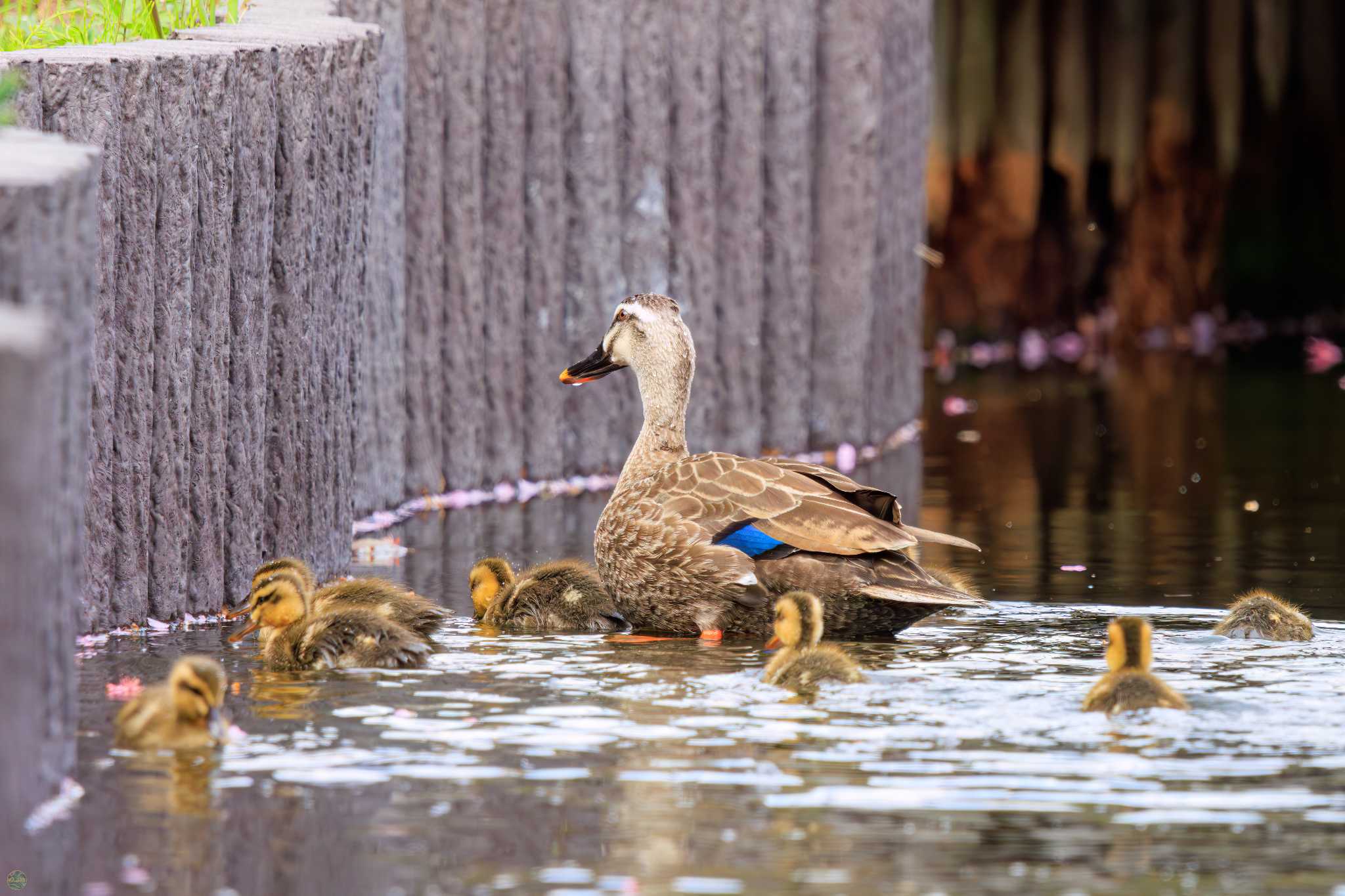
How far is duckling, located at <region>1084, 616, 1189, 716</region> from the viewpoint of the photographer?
281 inches

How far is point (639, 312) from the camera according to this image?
32.5 ft

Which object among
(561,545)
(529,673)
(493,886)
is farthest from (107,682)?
(561,545)

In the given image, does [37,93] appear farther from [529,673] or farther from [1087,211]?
[1087,211]

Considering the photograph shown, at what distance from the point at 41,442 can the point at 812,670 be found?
111 inches

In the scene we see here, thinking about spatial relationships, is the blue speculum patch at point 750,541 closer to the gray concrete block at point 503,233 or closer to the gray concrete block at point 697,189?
the gray concrete block at point 503,233

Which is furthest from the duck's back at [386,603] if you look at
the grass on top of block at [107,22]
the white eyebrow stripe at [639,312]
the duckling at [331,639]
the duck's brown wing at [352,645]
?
the grass on top of block at [107,22]

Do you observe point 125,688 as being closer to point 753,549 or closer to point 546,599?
point 546,599

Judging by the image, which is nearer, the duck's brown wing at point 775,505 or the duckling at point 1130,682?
the duckling at point 1130,682

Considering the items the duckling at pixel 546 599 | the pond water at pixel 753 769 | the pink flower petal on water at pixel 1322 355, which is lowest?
the pond water at pixel 753 769

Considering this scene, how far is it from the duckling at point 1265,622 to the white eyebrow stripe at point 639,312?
8.36 feet

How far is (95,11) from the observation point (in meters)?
11.4

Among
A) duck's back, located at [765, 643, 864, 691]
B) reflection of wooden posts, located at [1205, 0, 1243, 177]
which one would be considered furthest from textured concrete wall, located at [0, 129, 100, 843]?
reflection of wooden posts, located at [1205, 0, 1243, 177]

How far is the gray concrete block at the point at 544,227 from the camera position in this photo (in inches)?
512

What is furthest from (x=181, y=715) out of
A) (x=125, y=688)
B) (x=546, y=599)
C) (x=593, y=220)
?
(x=593, y=220)
